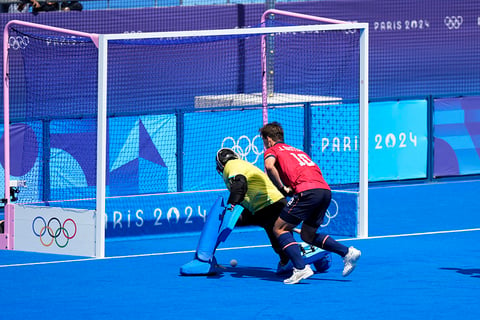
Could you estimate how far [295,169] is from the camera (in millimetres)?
10891

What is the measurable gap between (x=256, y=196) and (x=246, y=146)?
18.4 ft

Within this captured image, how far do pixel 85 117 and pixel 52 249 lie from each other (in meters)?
3.20

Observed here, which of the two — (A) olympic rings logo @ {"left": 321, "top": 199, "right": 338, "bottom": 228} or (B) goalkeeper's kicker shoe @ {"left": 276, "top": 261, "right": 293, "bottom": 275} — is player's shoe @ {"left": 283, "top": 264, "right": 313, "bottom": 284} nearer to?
(B) goalkeeper's kicker shoe @ {"left": 276, "top": 261, "right": 293, "bottom": 275}

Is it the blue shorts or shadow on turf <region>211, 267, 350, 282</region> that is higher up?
the blue shorts

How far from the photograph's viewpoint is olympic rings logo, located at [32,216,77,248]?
13016 mm

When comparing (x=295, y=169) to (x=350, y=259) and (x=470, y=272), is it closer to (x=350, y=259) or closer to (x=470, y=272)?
(x=350, y=259)

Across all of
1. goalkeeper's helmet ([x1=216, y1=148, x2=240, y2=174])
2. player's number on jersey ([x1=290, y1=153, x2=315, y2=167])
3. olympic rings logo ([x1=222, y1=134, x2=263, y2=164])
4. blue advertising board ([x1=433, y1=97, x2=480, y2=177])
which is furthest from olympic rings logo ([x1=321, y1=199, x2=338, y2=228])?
blue advertising board ([x1=433, y1=97, x2=480, y2=177])

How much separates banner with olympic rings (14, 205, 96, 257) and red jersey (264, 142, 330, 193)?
2.99 meters

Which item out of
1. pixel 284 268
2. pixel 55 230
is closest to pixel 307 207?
pixel 284 268

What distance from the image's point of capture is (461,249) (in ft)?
42.5

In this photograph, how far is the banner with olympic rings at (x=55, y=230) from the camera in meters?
12.9

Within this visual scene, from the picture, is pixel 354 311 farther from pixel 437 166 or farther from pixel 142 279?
pixel 437 166

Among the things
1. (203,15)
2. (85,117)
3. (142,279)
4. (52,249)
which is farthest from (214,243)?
(203,15)

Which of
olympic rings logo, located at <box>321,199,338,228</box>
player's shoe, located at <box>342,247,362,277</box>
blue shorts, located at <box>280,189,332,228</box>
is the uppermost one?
blue shorts, located at <box>280,189,332,228</box>
